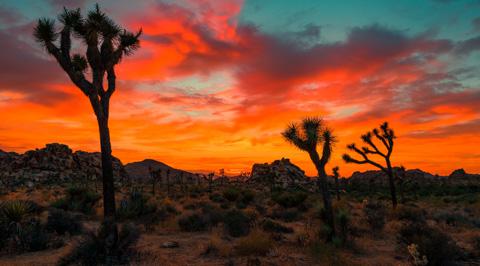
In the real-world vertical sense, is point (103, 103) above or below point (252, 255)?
above

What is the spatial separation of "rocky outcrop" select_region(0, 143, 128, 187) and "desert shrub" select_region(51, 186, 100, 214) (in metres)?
39.7

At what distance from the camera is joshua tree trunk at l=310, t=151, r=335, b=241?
12.1m

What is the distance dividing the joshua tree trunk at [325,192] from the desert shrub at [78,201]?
13.6 metres

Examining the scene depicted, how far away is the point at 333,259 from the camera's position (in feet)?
30.5

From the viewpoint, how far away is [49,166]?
70.1 metres

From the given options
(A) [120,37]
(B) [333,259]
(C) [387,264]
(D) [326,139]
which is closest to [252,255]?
(B) [333,259]

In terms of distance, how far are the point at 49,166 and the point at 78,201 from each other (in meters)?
57.6

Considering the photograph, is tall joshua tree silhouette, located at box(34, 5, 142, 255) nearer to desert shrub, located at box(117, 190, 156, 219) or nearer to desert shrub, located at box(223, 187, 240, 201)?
desert shrub, located at box(117, 190, 156, 219)

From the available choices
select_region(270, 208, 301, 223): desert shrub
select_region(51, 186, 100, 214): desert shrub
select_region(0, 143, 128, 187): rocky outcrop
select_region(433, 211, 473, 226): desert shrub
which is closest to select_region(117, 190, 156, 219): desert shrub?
select_region(51, 186, 100, 214): desert shrub

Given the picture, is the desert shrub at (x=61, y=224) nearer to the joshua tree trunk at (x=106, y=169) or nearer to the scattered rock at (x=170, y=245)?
the joshua tree trunk at (x=106, y=169)

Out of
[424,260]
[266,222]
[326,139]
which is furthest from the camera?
[266,222]

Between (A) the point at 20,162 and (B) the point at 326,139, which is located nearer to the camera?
(B) the point at 326,139

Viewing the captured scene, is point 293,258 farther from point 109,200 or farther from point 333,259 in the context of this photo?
point 109,200

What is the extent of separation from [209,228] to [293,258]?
6193 millimetres
